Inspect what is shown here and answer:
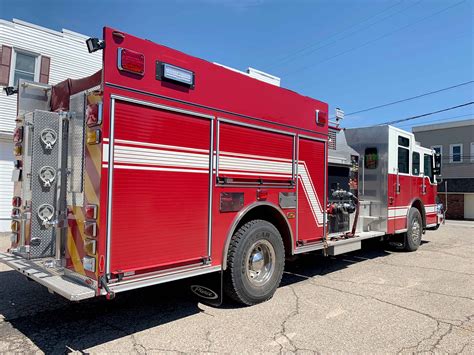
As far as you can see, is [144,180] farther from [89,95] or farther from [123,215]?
[89,95]

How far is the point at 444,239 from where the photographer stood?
12492 mm

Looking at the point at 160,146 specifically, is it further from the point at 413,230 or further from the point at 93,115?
the point at 413,230

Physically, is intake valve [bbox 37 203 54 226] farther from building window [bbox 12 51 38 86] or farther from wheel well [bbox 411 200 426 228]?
building window [bbox 12 51 38 86]

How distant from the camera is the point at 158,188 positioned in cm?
391

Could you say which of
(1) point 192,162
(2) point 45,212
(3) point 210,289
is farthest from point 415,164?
(2) point 45,212

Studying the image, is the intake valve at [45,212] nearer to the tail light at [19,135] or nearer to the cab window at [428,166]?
the tail light at [19,135]

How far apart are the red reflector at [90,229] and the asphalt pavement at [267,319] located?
1106mm

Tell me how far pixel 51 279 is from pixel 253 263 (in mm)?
2417

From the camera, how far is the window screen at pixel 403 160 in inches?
347

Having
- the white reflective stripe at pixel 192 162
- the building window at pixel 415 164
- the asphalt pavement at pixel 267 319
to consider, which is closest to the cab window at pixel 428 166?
the building window at pixel 415 164

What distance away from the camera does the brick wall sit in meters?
25.7

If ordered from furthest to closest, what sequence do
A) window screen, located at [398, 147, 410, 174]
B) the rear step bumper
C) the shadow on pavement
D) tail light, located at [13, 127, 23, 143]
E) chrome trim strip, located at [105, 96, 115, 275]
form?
window screen, located at [398, 147, 410, 174] < tail light, located at [13, 127, 23, 143] < the shadow on pavement < chrome trim strip, located at [105, 96, 115, 275] < the rear step bumper

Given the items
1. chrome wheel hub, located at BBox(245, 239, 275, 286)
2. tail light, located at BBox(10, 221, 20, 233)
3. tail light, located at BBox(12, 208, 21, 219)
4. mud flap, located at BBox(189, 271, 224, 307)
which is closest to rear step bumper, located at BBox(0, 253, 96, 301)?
tail light, located at BBox(10, 221, 20, 233)

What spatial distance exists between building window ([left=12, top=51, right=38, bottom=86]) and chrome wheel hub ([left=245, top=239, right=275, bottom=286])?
435 inches
